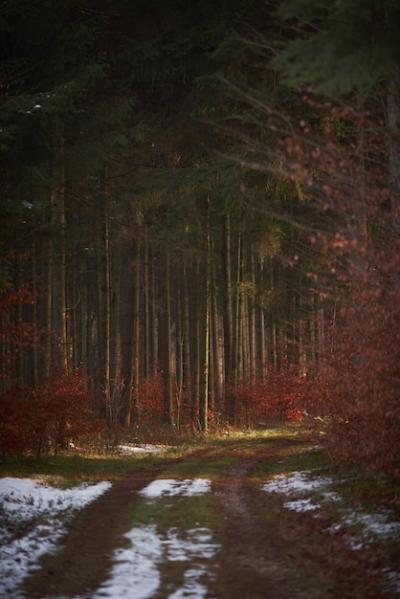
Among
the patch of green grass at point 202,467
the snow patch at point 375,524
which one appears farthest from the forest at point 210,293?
the patch of green grass at point 202,467

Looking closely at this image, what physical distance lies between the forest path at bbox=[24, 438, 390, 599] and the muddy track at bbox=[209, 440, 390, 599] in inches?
0.4

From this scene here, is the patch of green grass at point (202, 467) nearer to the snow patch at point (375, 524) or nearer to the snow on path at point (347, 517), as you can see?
the snow on path at point (347, 517)

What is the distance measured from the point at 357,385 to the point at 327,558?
2477 millimetres

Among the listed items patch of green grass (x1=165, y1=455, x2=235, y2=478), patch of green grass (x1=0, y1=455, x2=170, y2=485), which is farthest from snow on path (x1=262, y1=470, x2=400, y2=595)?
patch of green grass (x1=0, y1=455, x2=170, y2=485)

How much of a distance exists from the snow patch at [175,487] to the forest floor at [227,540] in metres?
0.02

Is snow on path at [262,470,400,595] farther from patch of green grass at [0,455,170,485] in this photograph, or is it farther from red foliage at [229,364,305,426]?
red foliage at [229,364,305,426]

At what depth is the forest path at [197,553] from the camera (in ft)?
21.5

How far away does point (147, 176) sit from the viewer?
20625 millimetres

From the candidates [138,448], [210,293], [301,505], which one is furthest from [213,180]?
[301,505]

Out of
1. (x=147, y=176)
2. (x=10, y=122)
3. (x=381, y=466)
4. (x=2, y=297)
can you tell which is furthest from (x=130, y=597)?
(x=147, y=176)

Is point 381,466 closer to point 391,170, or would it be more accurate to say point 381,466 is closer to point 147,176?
point 391,170

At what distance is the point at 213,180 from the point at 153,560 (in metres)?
12.5

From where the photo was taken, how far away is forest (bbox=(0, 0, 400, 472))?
842 cm

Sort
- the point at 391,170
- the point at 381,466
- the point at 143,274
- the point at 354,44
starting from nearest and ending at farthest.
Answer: the point at 354,44 → the point at 381,466 → the point at 391,170 → the point at 143,274
